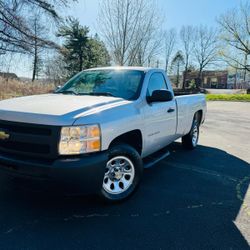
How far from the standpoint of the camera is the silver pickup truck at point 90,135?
2.95 m

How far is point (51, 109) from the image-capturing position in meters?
3.16

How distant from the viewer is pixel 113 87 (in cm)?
436

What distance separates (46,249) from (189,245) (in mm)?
1417

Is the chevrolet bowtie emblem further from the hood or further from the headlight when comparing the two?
the headlight

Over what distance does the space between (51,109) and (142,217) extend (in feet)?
5.51

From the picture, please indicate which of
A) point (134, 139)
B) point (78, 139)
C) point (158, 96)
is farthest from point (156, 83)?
point (78, 139)

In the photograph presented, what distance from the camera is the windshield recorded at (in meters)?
4.20

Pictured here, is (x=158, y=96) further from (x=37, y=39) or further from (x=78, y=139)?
(x=37, y=39)

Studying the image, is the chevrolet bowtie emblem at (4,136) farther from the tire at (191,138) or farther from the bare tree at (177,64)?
the bare tree at (177,64)

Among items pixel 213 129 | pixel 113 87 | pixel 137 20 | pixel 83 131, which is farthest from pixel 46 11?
pixel 83 131

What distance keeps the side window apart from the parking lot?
1.49 m

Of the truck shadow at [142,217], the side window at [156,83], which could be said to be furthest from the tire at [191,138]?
the truck shadow at [142,217]

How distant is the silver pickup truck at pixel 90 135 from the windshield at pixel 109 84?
15 mm

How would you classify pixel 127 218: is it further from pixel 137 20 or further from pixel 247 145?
pixel 137 20
